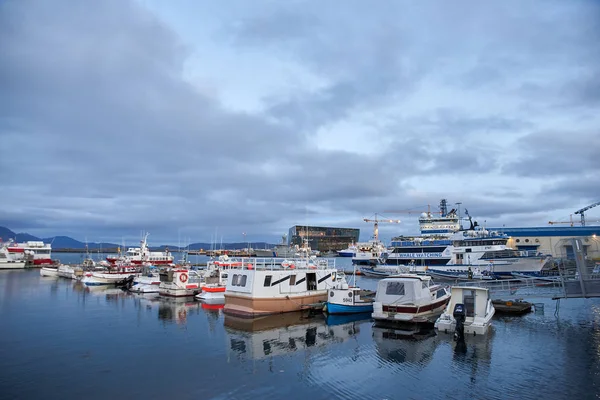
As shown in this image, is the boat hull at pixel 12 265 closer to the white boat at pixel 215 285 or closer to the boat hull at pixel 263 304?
the white boat at pixel 215 285

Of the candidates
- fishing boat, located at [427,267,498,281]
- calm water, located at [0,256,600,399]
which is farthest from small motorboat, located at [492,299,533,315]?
fishing boat, located at [427,267,498,281]

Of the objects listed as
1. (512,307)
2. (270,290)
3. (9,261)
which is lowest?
(512,307)

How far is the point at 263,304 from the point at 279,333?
5064mm

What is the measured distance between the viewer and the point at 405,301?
24844 millimetres

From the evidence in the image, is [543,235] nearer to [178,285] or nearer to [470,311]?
[470,311]

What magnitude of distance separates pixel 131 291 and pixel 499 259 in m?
54.8

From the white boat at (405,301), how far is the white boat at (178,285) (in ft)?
73.0

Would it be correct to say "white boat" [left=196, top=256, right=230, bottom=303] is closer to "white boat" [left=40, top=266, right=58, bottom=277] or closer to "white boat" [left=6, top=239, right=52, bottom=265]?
"white boat" [left=40, top=266, right=58, bottom=277]

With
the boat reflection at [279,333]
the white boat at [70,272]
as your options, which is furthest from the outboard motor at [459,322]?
the white boat at [70,272]

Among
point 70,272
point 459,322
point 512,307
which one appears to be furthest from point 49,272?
point 512,307

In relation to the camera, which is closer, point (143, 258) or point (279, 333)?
point (279, 333)

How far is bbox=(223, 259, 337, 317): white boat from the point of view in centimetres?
2805

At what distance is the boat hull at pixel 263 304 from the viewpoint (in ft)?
91.2

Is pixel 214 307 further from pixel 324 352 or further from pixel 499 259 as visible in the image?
pixel 499 259
